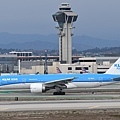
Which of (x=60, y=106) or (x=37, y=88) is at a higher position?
(x=37, y=88)

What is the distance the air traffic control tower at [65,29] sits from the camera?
18100 cm

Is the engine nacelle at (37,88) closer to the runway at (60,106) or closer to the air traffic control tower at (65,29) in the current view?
the runway at (60,106)

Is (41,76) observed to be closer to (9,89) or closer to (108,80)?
(9,89)

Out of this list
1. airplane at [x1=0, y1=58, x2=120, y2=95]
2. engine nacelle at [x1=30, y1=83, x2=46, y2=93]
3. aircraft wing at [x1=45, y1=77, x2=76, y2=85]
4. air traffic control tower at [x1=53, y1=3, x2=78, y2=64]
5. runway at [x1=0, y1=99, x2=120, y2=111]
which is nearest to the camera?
runway at [x1=0, y1=99, x2=120, y2=111]

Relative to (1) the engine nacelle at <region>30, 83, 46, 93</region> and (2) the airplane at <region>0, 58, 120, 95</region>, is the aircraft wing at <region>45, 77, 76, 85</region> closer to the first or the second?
(2) the airplane at <region>0, 58, 120, 95</region>

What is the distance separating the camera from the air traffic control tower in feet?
594

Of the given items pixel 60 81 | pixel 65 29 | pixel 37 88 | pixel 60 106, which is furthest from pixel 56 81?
pixel 65 29

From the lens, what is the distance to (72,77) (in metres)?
57.1

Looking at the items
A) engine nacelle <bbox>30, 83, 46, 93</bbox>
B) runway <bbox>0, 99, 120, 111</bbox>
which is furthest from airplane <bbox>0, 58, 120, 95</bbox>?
runway <bbox>0, 99, 120, 111</bbox>

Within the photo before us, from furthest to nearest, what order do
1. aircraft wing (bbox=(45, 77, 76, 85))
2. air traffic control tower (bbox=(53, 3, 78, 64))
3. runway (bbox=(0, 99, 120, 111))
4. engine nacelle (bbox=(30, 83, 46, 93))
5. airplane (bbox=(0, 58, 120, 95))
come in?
air traffic control tower (bbox=(53, 3, 78, 64)), airplane (bbox=(0, 58, 120, 95)), aircraft wing (bbox=(45, 77, 76, 85)), engine nacelle (bbox=(30, 83, 46, 93)), runway (bbox=(0, 99, 120, 111))

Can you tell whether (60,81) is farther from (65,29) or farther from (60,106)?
(65,29)

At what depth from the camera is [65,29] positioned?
599 feet

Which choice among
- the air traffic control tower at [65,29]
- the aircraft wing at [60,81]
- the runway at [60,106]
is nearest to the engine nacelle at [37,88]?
the aircraft wing at [60,81]

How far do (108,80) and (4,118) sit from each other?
27.6m
